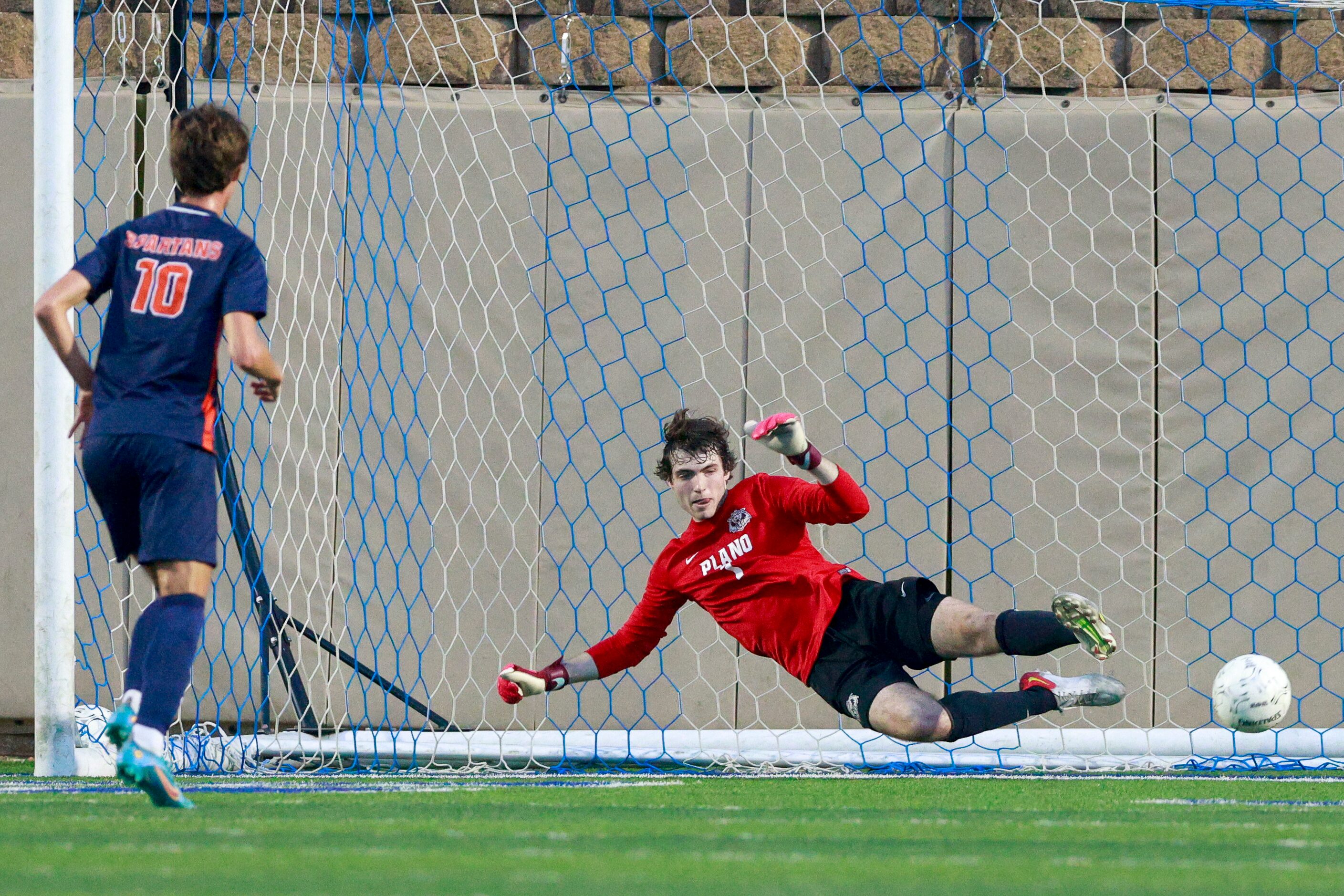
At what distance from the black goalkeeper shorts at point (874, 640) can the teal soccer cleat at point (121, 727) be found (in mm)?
1919

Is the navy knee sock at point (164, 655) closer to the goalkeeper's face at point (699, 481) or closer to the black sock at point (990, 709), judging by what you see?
the goalkeeper's face at point (699, 481)

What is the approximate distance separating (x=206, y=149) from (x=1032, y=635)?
2244 mm

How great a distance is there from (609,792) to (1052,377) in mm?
2723

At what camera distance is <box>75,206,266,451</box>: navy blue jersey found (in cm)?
256

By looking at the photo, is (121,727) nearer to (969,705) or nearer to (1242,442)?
(969,705)

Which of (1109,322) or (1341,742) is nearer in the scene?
(1341,742)

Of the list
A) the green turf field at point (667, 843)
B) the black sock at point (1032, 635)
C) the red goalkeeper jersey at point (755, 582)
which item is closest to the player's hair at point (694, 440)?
the red goalkeeper jersey at point (755, 582)

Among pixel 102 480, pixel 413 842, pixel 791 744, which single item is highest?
pixel 102 480

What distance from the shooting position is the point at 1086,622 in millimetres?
3475

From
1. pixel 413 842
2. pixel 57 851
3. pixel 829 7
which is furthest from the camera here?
pixel 829 7

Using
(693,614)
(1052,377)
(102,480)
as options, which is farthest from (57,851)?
(1052,377)

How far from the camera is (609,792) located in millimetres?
3039

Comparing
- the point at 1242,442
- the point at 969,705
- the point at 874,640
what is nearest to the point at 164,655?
the point at 874,640

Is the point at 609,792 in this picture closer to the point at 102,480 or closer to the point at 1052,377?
the point at 102,480
